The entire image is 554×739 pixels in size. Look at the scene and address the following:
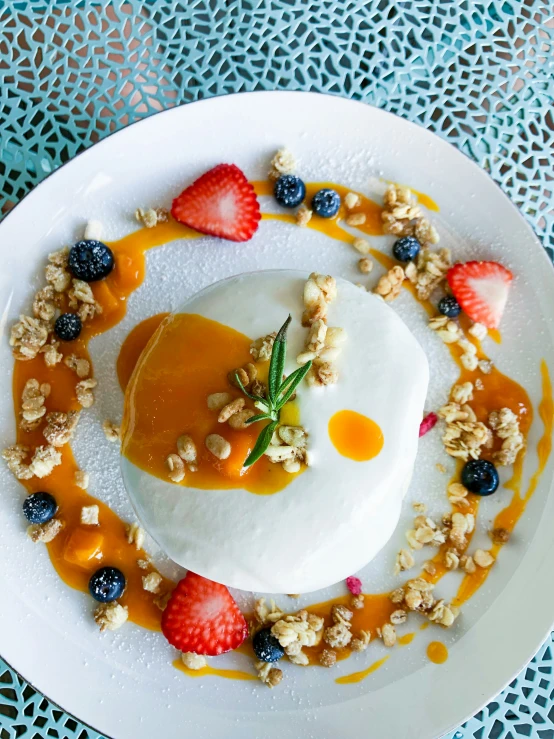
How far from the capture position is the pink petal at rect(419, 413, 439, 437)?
170cm

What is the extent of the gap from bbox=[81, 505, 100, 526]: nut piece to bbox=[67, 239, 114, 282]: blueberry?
538mm

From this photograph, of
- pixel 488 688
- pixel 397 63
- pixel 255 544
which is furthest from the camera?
pixel 397 63

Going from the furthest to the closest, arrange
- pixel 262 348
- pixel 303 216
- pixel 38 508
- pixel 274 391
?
pixel 303 216 < pixel 38 508 < pixel 262 348 < pixel 274 391

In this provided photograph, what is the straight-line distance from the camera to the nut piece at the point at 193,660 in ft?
5.41

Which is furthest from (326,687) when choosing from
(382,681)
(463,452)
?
(463,452)

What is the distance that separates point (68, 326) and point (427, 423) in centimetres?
88

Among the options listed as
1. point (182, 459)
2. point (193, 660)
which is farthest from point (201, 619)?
point (182, 459)

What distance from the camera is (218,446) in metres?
1.33

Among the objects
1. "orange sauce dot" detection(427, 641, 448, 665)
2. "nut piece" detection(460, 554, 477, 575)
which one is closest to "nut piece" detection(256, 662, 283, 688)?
"orange sauce dot" detection(427, 641, 448, 665)

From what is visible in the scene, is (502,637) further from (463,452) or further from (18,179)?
(18,179)

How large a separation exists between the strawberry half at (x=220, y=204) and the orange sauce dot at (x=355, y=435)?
558mm

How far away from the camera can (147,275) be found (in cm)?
172

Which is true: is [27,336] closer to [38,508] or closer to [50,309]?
[50,309]

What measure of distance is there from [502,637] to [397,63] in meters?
1.41
